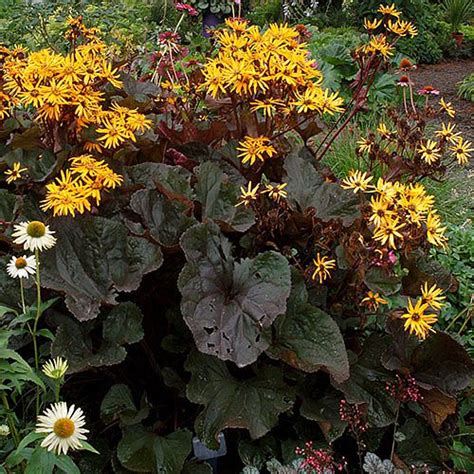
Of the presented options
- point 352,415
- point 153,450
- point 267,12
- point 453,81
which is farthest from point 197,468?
point 267,12

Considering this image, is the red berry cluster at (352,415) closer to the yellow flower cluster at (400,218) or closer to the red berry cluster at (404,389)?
the red berry cluster at (404,389)

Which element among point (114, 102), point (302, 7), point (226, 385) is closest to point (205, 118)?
point (114, 102)

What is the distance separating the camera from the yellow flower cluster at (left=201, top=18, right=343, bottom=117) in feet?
5.90

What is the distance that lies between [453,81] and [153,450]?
21.0 feet

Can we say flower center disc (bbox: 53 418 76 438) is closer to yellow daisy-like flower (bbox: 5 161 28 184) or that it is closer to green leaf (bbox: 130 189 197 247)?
green leaf (bbox: 130 189 197 247)

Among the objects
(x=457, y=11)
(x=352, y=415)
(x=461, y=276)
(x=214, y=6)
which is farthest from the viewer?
(x=457, y=11)

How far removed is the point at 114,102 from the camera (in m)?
2.06

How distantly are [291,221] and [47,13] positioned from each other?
395 cm

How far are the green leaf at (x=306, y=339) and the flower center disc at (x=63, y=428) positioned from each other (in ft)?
1.93

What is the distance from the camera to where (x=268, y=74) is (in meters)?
1.81

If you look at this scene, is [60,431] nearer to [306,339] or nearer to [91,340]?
[91,340]

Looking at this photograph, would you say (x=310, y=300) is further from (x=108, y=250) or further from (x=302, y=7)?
(x=302, y=7)

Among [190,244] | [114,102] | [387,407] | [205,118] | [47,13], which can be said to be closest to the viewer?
[190,244]

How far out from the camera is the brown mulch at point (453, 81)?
5511 millimetres
